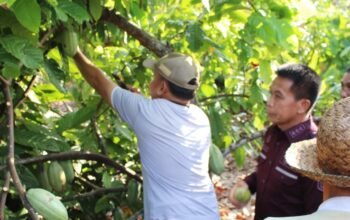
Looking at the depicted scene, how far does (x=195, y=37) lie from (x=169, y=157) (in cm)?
65

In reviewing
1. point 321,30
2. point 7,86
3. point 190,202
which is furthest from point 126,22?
point 321,30

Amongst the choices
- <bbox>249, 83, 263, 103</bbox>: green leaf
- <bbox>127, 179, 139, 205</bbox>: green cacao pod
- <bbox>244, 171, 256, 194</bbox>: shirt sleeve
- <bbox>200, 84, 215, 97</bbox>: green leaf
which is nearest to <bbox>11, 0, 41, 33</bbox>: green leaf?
<bbox>127, 179, 139, 205</bbox>: green cacao pod

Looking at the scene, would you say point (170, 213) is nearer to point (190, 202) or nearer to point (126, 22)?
point (190, 202)

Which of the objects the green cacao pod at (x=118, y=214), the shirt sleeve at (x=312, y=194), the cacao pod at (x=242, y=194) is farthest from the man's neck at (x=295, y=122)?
the green cacao pod at (x=118, y=214)

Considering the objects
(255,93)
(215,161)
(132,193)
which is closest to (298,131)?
(215,161)

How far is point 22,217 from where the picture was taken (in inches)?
90.8

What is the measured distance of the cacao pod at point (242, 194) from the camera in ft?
8.35

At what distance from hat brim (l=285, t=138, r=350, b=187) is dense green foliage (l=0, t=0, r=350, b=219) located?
2.26 ft

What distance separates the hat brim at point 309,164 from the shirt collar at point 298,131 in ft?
2.38

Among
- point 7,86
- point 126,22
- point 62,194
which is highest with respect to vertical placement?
point 126,22

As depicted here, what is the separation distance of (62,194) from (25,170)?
355mm

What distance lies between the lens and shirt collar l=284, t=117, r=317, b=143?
2314 millimetres

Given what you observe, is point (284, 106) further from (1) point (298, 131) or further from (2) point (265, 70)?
(2) point (265, 70)

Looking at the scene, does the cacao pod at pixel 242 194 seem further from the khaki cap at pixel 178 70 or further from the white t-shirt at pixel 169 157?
the khaki cap at pixel 178 70
